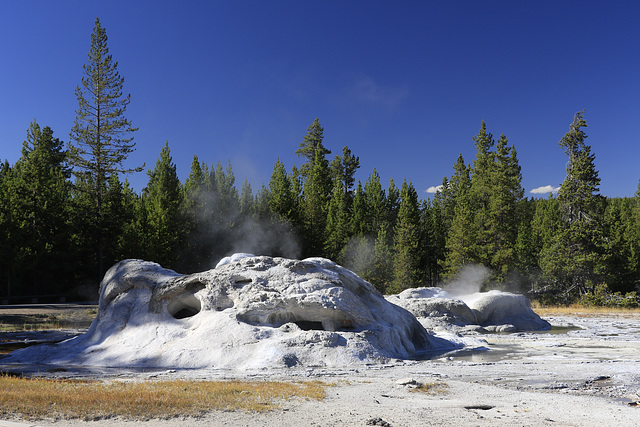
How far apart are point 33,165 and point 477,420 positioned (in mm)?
43996

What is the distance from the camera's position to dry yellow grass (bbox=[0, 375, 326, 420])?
7230 mm

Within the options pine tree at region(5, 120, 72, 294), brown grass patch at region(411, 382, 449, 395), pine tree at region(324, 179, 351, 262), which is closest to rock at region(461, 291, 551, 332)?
brown grass patch at region(411, 382, 449, 395)

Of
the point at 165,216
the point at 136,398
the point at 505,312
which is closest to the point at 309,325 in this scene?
the point at 136,398

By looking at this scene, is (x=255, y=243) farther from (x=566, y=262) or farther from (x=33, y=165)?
(x=566, y=262)

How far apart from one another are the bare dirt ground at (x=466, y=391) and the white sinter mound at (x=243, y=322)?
1118 mm

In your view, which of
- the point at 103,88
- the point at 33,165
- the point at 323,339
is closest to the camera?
the point at 323,339

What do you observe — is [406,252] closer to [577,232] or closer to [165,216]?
[577,232]

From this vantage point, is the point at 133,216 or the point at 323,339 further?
the point at 133,216

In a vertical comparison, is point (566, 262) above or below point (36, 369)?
above

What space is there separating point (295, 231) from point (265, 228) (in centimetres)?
341

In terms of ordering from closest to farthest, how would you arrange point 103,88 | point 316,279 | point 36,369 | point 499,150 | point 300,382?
point 300,382 → point 36,369 → point 316,279 → point 103,88 → point 499,150

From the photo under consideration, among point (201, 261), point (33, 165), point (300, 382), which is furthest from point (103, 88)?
point (300, 382)

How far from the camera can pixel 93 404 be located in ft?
24.7

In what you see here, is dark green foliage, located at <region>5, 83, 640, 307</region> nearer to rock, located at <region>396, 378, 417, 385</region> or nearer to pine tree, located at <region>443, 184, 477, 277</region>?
pine tree, located at <region>443, 184, 477, 277</region>
